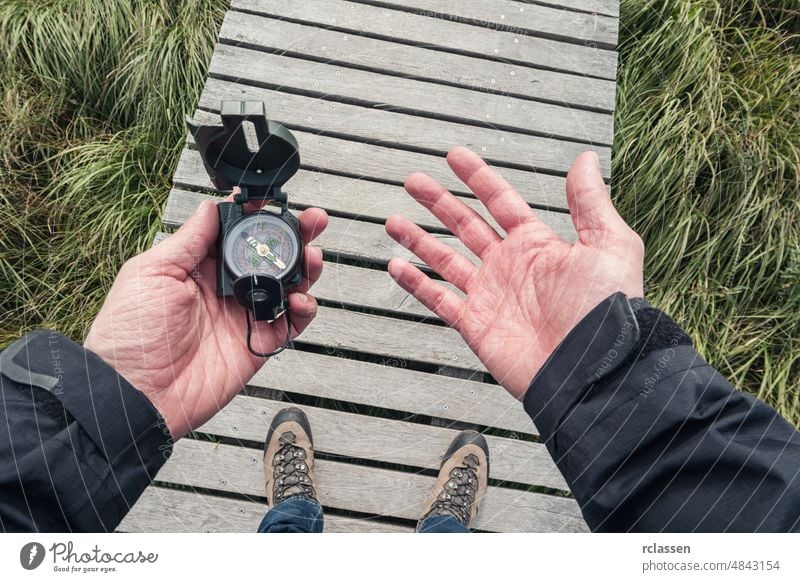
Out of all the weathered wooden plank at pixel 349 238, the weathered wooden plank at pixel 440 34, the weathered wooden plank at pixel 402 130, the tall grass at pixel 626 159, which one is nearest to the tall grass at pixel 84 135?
the tall grass at pixel 626 159

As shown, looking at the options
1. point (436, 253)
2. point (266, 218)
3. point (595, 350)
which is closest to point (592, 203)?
point (595, 350)

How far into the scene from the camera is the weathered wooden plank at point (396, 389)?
8.45 feet

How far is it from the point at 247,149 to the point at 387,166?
108 centimetres

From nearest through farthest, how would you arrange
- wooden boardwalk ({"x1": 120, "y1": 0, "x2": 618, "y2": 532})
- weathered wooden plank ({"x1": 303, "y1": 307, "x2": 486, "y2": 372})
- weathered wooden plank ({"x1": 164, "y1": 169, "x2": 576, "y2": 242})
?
wooden boardwalk ({"x1": 120, "y1": 0, "x2": 618, "y2": 532}) < weathered wooden plank ({"x1": 303, "y1": 307, "x2": 486, "y2": 372}) < weathered wooden plank ({"x1": 164, "y1": 169, "x2": 576, "y2": 242})

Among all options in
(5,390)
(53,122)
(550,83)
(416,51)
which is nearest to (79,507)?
(5,390)

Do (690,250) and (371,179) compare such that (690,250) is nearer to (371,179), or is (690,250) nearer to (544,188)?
(544,188)

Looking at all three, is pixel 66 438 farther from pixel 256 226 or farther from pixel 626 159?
pixel 626 159

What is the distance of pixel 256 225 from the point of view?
1953 mm

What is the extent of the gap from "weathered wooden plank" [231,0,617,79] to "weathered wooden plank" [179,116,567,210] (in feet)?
2.08

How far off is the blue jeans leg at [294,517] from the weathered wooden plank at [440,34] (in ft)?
7.45

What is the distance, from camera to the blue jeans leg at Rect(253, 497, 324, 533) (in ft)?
7.32

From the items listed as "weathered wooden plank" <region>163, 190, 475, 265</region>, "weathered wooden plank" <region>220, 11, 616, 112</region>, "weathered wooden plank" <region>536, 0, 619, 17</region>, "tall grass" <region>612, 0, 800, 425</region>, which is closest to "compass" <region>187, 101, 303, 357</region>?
"weathered wooden plank" <region>163, 190, 475, 265</region>

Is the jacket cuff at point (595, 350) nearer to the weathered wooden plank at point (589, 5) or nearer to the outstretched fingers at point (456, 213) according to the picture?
the outstretched fingers at point (456, 213)

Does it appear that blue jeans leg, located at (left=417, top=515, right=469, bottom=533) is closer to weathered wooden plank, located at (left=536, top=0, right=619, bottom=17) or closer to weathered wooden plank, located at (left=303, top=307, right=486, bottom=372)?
weathered wooden plank, located at (left=303, top=307, right=486, bottom=372)
